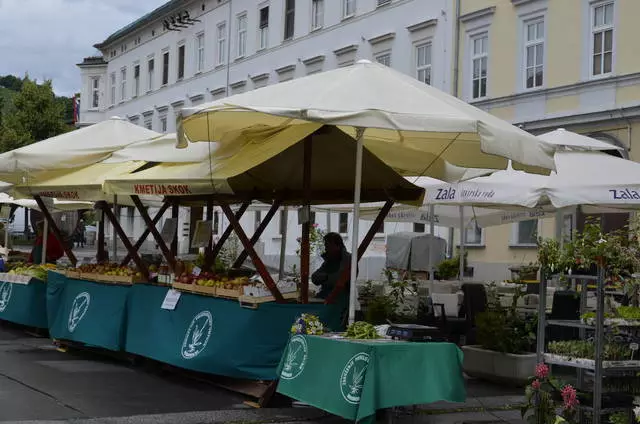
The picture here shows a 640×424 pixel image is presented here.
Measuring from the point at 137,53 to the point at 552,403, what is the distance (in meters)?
49.2

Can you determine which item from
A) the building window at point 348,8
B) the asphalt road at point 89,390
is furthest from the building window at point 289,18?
the asphalt road at point 89,390

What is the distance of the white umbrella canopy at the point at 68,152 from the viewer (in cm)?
1395

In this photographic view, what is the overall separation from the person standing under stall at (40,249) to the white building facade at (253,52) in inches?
227

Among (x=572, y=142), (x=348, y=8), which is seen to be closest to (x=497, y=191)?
(x=572, y=142)

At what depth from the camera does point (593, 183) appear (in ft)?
42.0

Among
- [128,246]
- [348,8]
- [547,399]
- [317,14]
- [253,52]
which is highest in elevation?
[317,14]

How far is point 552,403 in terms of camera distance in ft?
25.9

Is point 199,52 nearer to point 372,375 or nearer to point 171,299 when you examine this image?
point 171,299

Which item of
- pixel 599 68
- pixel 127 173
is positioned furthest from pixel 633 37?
pixel 127 173

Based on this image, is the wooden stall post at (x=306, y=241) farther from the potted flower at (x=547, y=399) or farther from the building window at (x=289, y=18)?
the building window at (x=289, y=18)

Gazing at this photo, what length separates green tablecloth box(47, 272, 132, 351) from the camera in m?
12.3

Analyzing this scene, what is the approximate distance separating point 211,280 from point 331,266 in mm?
1402

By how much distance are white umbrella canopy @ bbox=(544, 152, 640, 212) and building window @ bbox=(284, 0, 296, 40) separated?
84.8 feet

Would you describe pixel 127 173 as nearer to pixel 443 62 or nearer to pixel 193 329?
pixel 193 329
